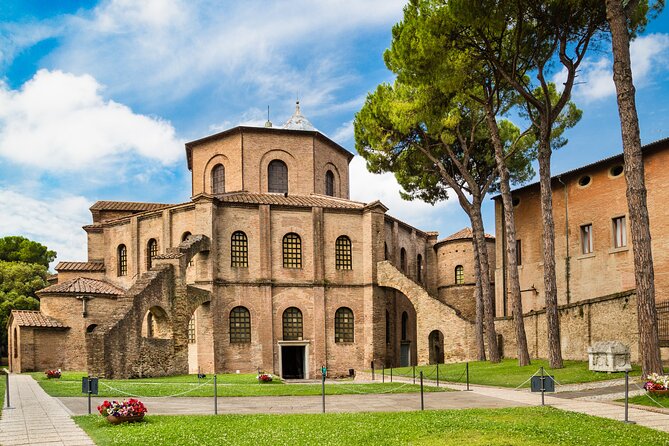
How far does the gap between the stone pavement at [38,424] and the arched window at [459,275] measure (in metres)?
28.7

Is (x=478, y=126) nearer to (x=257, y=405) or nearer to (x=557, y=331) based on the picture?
(x=557, y=331)

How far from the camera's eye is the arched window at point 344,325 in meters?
33.3

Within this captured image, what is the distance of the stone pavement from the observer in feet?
34.6

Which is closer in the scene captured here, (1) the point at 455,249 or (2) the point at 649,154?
(2) the point at 649,154

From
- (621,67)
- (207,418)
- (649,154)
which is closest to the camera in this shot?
(207,418)

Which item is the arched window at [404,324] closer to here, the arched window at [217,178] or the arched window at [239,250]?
the arched window at [239,250]

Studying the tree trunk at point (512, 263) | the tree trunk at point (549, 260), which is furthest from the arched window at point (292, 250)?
the tree trunk at point (549, 260)

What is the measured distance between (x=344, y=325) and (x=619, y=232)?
13850 millimetres

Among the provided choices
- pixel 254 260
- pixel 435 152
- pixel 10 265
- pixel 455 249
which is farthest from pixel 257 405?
pixel 10 265

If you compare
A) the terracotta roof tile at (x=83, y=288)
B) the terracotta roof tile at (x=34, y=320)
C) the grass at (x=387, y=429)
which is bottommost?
→ the grass at (x=387, y=429)

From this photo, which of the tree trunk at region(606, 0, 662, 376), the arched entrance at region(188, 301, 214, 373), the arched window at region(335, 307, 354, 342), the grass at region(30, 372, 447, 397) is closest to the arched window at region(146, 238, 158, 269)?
the arched entrance at region(188, 301, 214, 373)

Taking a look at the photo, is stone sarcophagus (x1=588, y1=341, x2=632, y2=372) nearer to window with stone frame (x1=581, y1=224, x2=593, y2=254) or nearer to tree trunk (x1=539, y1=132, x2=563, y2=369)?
tree trunk (x1=539, y1=132, x2=563, y2=369)

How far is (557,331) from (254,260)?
1573 centimetres

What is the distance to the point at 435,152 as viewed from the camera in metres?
31.5
